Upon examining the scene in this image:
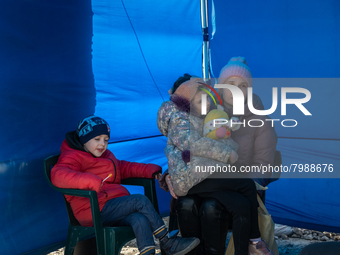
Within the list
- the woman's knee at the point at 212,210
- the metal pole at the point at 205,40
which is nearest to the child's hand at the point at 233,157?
the woman's knee at the point at 212,210

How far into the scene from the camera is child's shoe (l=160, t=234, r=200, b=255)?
70.6 inches

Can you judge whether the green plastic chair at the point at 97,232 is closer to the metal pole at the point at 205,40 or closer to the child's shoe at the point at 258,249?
the child's shoe at the point at 258,249

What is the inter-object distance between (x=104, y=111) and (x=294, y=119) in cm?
152

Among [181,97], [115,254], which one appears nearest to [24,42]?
[181,97]

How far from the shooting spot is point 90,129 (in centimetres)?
203

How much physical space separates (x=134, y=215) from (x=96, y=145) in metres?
0.47

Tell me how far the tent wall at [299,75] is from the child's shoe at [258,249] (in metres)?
1.23

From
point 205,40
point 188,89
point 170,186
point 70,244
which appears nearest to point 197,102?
point 188,89

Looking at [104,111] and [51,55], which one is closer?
[51,55]

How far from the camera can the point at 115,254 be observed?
5.96 feet

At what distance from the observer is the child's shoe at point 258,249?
1741 mm

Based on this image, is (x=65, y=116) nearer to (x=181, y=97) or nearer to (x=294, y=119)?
(x=181, y=97)

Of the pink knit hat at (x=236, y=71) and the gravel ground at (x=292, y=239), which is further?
the gravel ground at (x=292, y=239)

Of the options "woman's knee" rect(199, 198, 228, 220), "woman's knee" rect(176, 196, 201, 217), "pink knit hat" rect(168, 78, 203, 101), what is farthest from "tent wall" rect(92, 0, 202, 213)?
"woman's knee" rect(199, 198, 228, 220)
